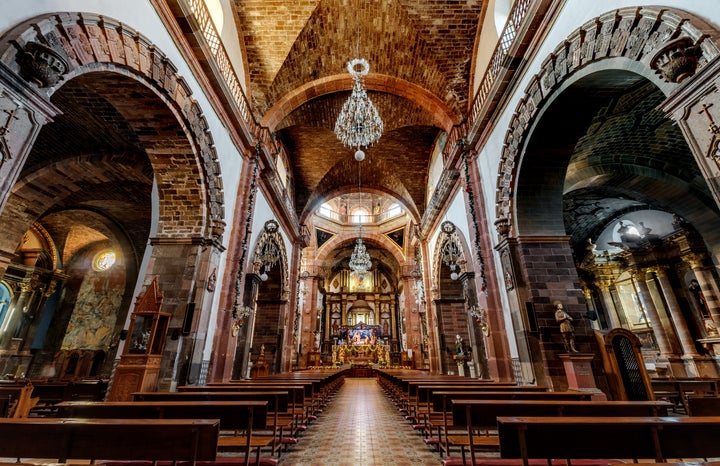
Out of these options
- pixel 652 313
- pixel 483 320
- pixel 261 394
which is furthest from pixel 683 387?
pixel 261 394

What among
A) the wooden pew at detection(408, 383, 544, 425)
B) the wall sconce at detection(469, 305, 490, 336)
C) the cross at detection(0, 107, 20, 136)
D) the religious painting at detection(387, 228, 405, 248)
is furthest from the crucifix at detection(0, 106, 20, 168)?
the religious painting at detection(387, 228, 405, 248)

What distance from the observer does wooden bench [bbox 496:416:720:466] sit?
1.78 m

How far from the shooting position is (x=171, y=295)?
580 centimetres

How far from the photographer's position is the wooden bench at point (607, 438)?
1783mm

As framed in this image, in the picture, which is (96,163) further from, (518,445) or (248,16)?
(518,445)

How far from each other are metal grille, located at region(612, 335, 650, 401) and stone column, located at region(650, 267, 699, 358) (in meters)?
6.81

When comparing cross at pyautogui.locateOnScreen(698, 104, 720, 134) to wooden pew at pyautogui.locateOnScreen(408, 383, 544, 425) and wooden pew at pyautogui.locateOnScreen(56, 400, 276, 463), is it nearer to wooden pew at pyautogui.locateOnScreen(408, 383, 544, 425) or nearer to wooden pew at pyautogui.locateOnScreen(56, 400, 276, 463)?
wooden pew at pyautogui.locateOnScreen(408, 383, 544, 425)

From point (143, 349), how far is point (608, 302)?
54.2 feet

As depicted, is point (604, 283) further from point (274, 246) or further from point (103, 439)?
point (103, 439)

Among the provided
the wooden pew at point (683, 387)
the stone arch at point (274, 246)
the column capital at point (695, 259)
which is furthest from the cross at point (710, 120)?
the column capital at point (695, 259)

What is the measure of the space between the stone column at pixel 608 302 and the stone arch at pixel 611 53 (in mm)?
10518

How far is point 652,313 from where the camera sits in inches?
424

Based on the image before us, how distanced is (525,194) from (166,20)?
7.11 metres

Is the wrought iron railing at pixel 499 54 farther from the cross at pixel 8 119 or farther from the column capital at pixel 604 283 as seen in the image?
the column capital at pixel 604 283
